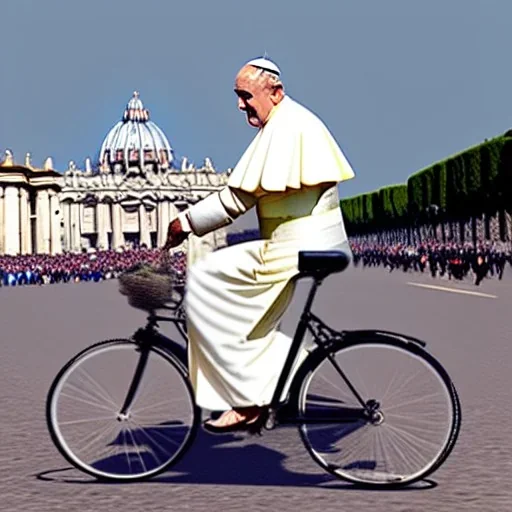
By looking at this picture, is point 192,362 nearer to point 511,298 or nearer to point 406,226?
point 511,298

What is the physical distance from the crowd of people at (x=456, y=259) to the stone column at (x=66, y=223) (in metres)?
72.7

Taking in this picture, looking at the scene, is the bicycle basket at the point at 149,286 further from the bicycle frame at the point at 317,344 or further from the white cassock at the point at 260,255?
the white cassock at the point at 260,255

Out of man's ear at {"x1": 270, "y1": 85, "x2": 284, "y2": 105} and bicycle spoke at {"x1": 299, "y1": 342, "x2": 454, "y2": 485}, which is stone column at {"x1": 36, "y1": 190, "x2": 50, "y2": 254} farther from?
bicycle spoke at {"x1": 299, "y1": 342, "x2": 454, "y2": 485}

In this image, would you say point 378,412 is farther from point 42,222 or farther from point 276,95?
point 42,222

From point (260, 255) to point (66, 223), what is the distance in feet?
486

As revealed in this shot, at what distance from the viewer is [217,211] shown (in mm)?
5777

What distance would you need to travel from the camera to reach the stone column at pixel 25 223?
87000 mm

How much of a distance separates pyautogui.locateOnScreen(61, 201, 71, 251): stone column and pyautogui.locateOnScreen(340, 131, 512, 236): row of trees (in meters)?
50.2

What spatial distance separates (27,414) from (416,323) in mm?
10373

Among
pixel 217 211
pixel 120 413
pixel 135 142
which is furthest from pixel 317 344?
pixel 135 142

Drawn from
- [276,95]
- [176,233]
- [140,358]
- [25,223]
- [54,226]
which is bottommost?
[140,358]

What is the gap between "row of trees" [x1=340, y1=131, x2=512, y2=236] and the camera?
61.2 meters

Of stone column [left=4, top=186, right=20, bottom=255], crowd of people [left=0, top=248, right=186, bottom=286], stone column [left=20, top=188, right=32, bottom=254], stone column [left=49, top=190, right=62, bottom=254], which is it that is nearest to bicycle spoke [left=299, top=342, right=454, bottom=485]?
crowd of people [left=0, top=248, right=186, bottom=286]

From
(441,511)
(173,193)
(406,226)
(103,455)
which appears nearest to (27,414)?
(103,455)
